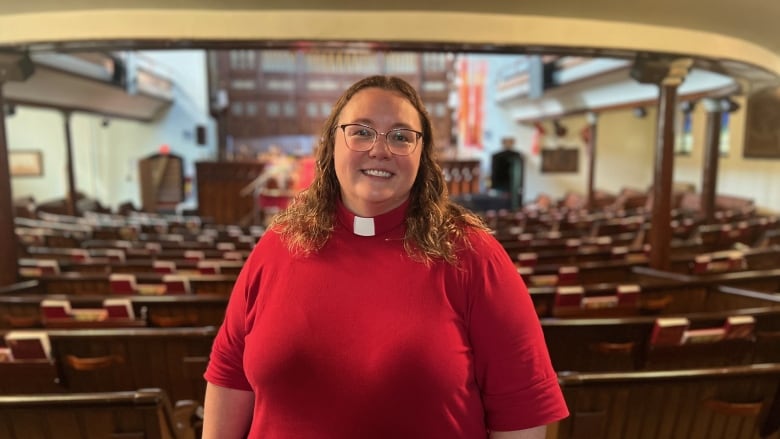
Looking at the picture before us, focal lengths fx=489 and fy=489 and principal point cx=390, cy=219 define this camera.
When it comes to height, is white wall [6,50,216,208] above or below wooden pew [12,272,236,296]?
above

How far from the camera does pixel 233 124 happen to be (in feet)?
59.7

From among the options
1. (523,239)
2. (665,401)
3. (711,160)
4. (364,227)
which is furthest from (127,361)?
(711,160)

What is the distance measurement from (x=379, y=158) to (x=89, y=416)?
1587 mm

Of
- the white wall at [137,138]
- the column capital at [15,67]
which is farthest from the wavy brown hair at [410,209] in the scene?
the white wall at [137,138]

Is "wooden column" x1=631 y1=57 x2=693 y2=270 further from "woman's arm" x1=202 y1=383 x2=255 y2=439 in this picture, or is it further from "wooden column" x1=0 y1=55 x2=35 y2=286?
"wooden column" x1=0 y1=55 x2=35 y2=286

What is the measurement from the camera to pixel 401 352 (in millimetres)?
1159

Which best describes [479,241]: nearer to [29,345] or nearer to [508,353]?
[508,353]

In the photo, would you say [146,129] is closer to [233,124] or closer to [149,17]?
[233,124]

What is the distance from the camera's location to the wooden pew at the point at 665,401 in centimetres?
A: 209

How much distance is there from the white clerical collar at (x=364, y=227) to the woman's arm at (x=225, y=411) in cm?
58

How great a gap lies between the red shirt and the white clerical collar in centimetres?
6

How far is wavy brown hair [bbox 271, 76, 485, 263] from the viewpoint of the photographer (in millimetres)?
1254

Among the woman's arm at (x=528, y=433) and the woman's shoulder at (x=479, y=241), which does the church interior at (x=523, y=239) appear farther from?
the woman's arm at (x=528, y=433)

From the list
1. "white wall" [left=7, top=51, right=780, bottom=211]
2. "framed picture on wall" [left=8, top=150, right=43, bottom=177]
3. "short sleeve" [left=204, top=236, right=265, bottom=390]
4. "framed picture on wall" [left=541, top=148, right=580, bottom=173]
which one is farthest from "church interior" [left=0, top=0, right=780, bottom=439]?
"framed picture on wall" [left=541, top=148, right=580, bottom=173]
